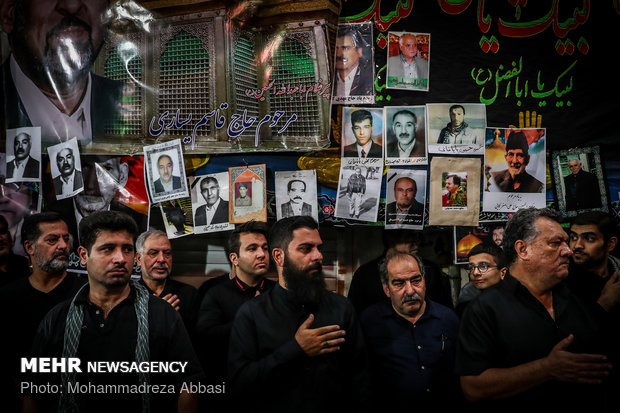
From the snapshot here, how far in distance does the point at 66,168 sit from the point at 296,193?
1449mm

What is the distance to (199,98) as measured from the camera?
9.27ft

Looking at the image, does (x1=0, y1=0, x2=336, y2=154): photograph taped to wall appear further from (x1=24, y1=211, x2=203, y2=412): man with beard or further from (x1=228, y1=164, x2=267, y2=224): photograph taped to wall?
(x1=24, y1=211, x2=203, y2=412): man with beard

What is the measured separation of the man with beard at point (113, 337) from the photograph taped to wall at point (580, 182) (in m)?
2.29

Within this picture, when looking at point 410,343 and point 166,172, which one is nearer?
point 410,343

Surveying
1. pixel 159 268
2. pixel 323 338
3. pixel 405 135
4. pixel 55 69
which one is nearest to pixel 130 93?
pixel 55 69

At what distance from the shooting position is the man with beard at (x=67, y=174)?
2828 millimetres

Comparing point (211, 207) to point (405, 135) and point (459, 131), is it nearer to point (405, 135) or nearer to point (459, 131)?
point (405, 135)

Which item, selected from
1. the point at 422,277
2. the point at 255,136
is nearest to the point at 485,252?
the point at 422,277

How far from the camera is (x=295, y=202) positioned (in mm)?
2730

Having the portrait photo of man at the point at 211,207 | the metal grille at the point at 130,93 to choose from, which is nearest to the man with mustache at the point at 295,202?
the portrait photo of man at the point at 211,207

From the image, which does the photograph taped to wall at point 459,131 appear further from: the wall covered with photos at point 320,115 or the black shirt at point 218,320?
the black shirt at point 218,320

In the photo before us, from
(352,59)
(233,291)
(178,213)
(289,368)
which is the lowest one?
(289,368)

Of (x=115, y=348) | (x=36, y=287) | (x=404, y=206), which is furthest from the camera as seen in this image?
(x=404, y=206)

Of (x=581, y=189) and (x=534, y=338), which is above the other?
(x=581, y=189)
